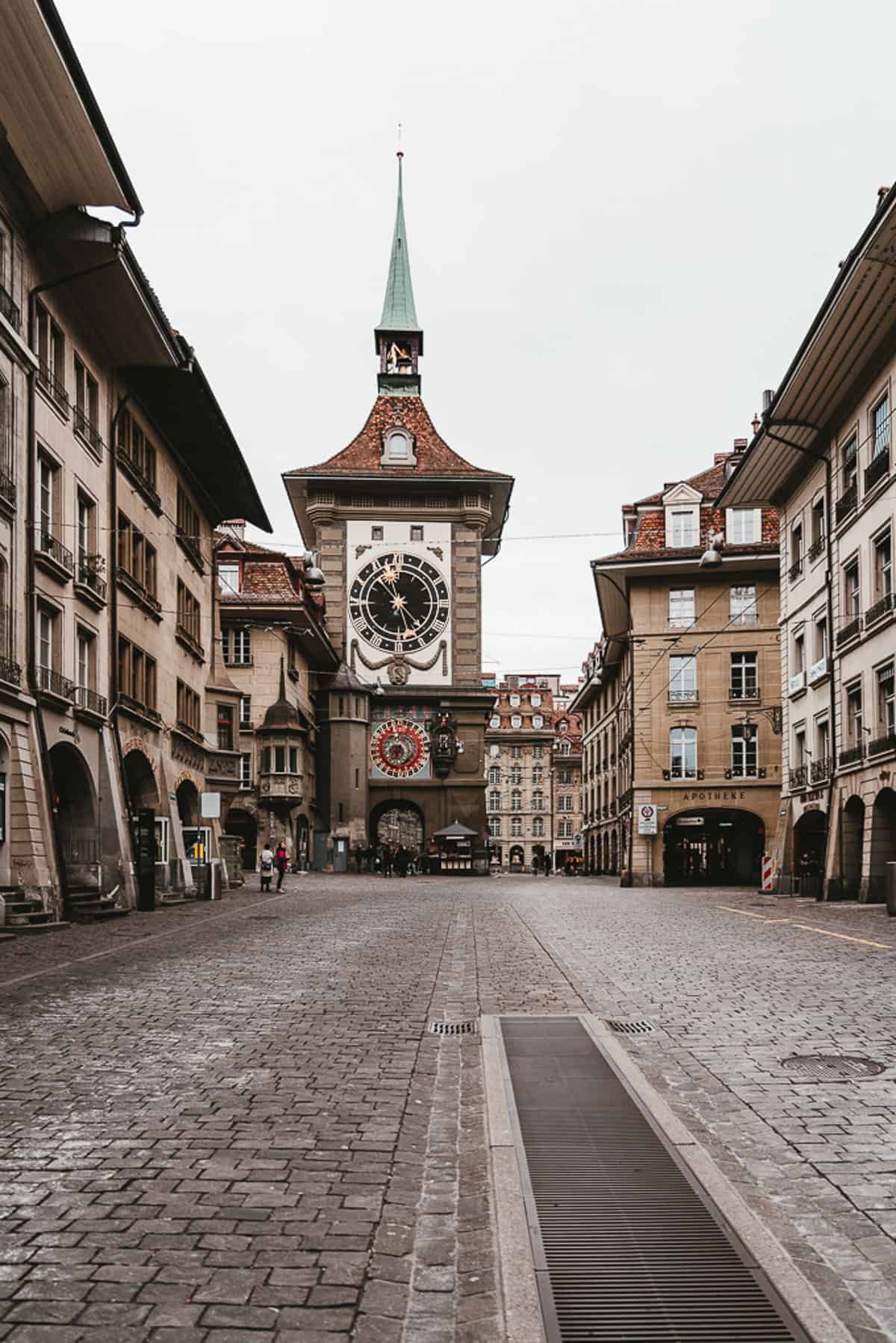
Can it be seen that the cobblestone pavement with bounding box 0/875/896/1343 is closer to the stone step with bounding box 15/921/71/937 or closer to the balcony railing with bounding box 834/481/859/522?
the stone step with bounding box 15/921/71/937

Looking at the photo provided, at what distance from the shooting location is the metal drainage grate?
34.5 ft

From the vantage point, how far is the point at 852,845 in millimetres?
33594

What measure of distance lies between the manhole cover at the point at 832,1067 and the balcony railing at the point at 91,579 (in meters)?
21.4

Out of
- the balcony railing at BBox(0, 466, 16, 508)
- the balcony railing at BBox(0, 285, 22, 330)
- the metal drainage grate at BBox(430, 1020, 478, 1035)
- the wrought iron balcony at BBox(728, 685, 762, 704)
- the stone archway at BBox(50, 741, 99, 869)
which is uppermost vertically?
the balcony railing at BBox(0, 285, 22, 330)

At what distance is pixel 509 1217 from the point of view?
5.39 meters

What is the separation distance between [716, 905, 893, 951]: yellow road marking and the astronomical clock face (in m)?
43.7

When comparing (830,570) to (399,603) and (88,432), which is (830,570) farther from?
(399,603)

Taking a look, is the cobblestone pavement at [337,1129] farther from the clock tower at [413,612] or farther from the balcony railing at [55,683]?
the clock tower at [413,612]

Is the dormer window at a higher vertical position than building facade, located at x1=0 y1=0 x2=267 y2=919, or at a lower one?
higher

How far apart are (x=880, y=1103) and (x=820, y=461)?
3085 centimetres

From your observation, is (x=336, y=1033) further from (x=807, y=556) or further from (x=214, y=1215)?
(x=807, y=556)

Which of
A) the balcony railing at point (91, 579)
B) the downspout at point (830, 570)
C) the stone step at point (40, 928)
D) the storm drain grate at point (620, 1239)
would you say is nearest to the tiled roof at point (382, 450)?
the downspout at point (830, 570)

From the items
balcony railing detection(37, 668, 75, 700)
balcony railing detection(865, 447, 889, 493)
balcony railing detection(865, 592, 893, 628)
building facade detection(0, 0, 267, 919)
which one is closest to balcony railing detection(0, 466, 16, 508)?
building facade detection(0, 0, 267, 919)

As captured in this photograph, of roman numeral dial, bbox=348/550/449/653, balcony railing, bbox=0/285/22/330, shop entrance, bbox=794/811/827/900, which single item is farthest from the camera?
roman numeral dial, bbox=348/550/449/653
